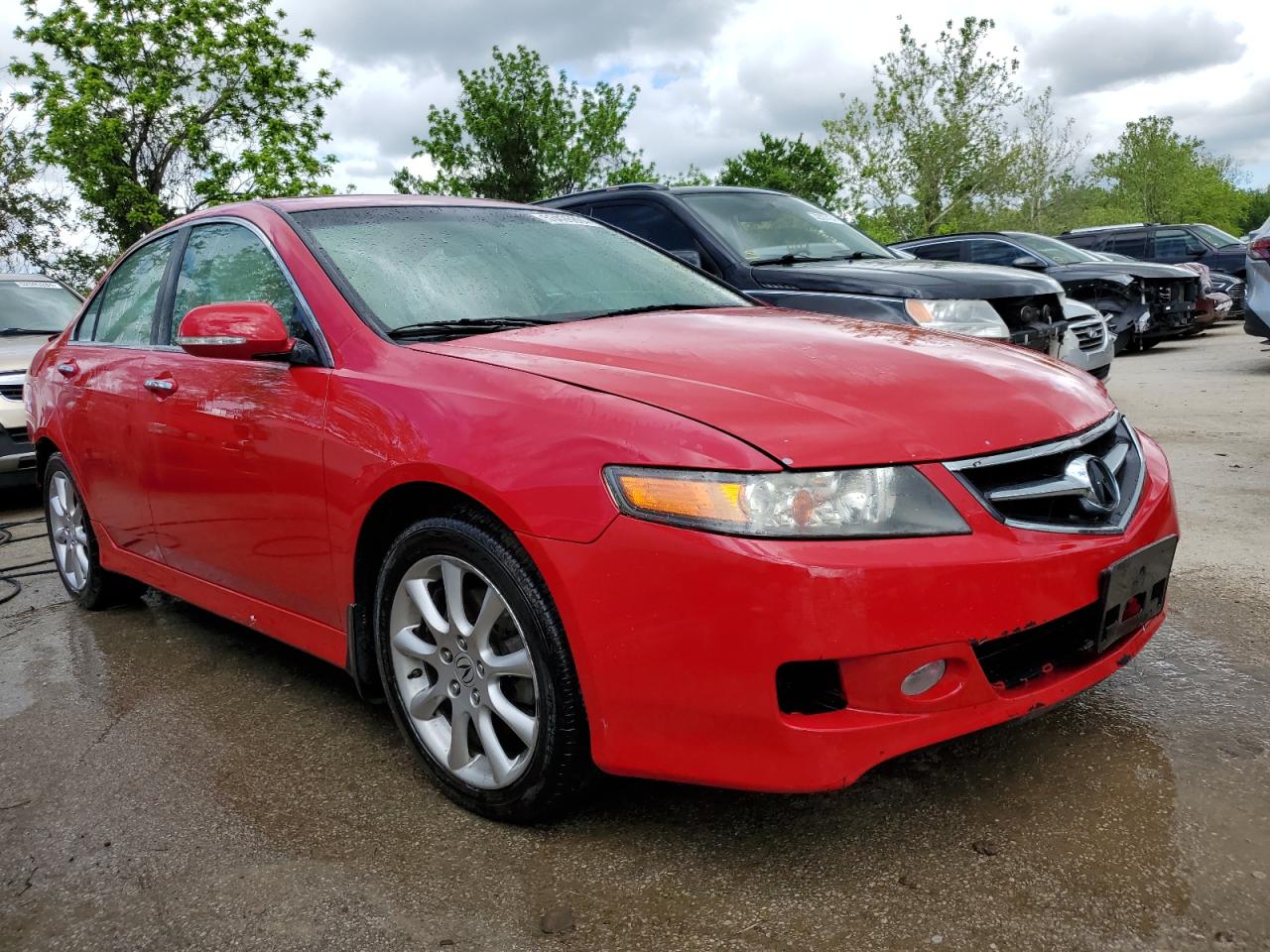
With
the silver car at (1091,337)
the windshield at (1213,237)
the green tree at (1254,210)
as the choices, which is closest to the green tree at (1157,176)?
the green tree at (1254,210)

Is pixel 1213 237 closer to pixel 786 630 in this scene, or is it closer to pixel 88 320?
pixel 88 320

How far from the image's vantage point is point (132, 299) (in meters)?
4.14

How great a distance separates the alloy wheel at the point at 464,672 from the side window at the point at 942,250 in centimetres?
1140

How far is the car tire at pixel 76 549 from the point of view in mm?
4480

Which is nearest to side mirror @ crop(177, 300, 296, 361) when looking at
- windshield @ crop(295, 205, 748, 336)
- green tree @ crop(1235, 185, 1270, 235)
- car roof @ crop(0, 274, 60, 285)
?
windshield @ crop(295, 205, 748, 336)

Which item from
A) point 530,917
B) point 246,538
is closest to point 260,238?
point 246,538

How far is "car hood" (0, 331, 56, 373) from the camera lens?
730 centimetres

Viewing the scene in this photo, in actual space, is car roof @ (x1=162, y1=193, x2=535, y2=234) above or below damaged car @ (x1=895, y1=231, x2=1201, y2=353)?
above

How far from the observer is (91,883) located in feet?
7.73

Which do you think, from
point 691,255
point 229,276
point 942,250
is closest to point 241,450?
point 229,276

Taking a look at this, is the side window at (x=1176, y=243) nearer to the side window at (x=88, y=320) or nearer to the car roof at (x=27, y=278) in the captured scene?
the car roof at (x=27, y=278)

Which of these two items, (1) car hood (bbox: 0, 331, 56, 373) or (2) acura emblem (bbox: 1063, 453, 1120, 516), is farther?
(1) car hood (bbox: 0, 331, 56, 373)

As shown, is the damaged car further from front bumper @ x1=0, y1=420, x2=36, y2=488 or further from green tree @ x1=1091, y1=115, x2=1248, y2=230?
green tree @ x1=1091, y1=115, x2=1248, y2=230

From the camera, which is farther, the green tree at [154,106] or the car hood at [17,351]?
the green tree at [154,106]
